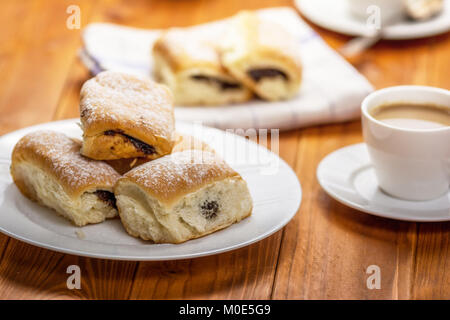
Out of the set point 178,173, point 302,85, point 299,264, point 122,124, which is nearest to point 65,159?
point 122,124

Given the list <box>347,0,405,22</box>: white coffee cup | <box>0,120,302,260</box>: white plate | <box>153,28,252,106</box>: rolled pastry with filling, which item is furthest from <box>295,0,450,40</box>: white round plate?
<box>0,120,302,260</box>: white plate

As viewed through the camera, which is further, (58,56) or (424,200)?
(58,56)

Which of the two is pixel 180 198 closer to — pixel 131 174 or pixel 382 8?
pixel 131 174

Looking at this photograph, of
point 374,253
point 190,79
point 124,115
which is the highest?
point 124,115

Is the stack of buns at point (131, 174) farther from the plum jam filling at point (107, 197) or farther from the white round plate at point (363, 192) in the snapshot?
the white round plate at point (363, 192)
